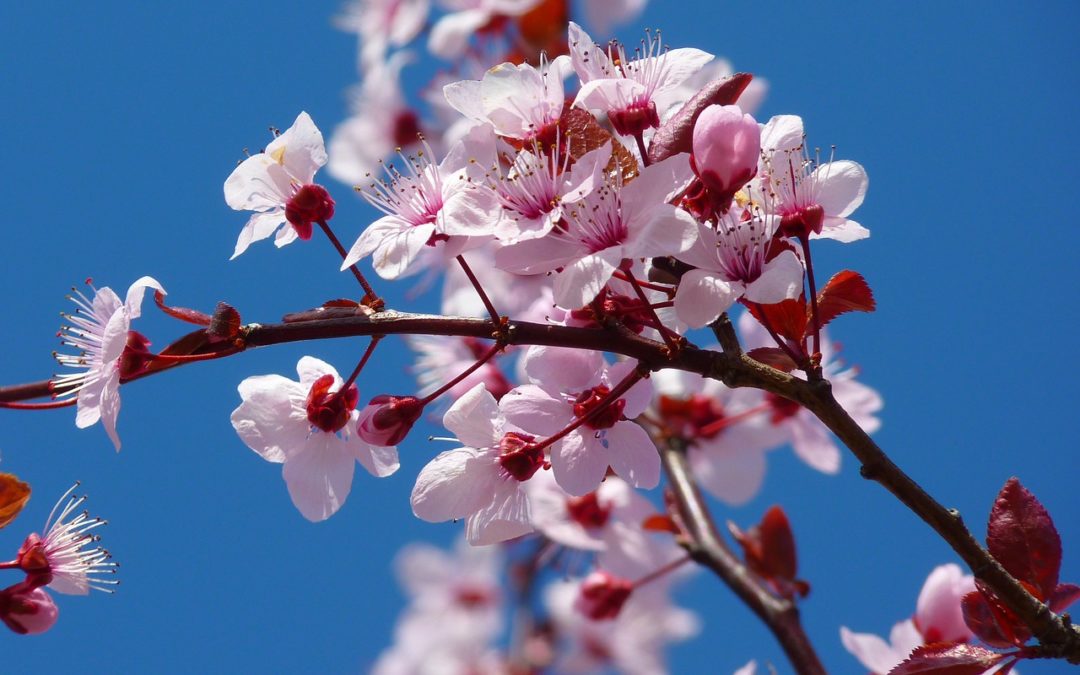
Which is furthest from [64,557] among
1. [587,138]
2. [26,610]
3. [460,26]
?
[460,26]

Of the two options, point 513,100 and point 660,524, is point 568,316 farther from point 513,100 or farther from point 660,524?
point 660,524

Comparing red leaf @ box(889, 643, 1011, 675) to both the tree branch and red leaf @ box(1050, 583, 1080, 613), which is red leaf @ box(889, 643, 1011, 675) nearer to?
red leaf @ box(1050, 583, 1080, 613)

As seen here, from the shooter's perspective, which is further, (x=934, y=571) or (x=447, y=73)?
(x=447, y=73)

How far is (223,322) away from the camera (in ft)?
3.57

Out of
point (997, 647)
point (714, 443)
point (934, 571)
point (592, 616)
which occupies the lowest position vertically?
point (997, 647)

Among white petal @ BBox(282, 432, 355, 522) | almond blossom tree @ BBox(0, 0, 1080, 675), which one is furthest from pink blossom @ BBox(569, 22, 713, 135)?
white petal @ BBox(282, 432, 355, 522)

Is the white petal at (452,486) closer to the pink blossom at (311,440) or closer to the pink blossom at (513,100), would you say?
the pink blossom at (311,440)

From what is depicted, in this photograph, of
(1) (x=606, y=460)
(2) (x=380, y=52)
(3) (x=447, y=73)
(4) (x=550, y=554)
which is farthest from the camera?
(2) (x=380, y=52)

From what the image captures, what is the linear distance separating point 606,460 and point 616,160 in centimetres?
34

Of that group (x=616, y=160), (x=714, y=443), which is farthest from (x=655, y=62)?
A: (x=714, y=443)

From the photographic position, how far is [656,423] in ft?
7.29

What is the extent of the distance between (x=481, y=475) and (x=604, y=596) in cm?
107

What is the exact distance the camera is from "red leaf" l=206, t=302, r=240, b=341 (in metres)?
1.09

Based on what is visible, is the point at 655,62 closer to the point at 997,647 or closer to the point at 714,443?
the point at 997,647
